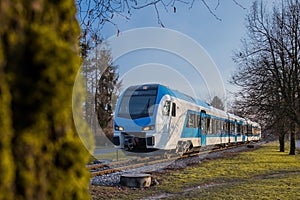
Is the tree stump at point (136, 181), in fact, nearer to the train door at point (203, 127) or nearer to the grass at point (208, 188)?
the grass at point (208, 188)

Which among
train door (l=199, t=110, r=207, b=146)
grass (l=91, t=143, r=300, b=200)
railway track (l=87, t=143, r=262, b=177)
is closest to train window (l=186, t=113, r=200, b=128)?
train door (l=199, t=110, r=207, b=146)

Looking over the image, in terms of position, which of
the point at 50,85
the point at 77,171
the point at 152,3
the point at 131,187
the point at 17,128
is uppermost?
the point at 152,3

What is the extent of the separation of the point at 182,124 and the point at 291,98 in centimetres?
658

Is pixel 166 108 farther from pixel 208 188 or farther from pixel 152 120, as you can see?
pixel 208 188

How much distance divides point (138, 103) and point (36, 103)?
13.8 meters

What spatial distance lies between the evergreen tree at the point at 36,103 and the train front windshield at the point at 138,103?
1320 cm

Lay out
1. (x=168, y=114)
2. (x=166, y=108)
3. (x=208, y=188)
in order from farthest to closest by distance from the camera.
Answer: (x=168, y=114) → (x=166, y=108) → (x=208, y=188)

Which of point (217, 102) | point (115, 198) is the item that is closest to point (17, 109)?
point (115, 198)

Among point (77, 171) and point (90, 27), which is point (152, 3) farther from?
point (77, 171)

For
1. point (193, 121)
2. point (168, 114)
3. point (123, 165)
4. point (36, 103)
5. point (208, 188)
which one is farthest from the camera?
point (193, 121)

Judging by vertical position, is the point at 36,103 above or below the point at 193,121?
below

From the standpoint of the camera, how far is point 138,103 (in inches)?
590

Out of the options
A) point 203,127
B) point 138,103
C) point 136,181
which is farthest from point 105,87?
point 136,181

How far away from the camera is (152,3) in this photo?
415 centimetres
